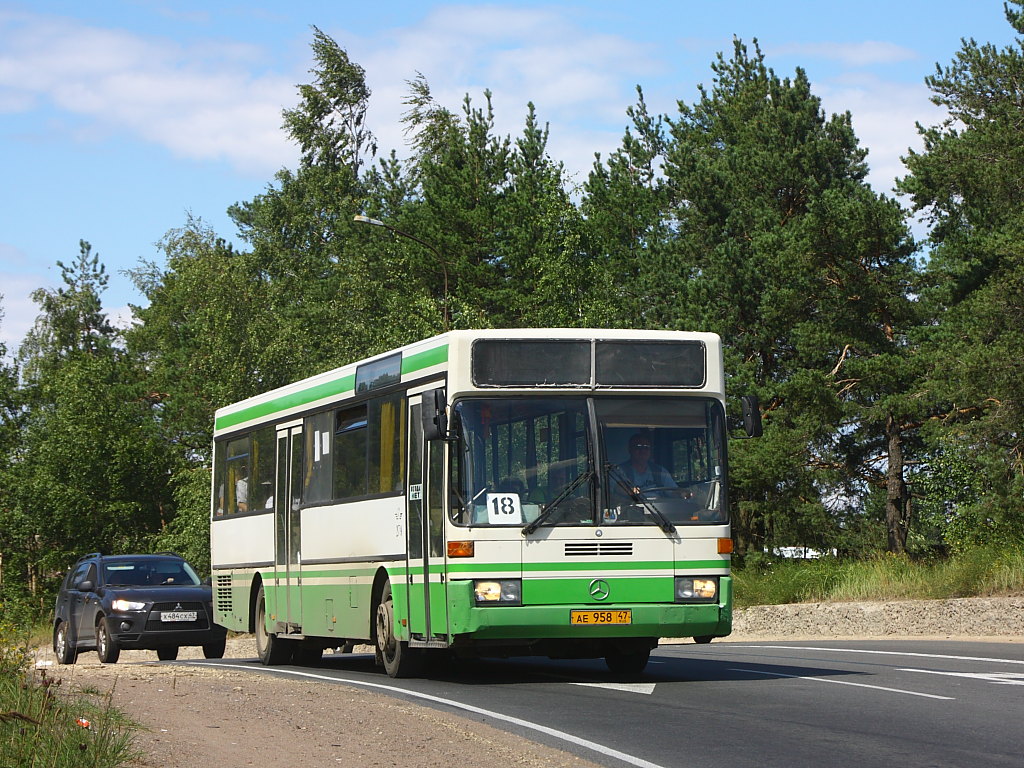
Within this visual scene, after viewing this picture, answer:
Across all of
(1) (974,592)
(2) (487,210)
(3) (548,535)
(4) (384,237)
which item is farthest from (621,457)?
(4) (384,237)

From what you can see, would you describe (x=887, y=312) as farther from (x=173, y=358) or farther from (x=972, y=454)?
(x=173, y=358)

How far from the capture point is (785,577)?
3375 cm

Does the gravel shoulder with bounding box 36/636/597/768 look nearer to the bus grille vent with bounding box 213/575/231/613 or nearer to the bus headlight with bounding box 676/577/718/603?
the bus headlight with bounding box 676/577/718/603

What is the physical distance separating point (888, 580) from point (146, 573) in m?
A: 14.0

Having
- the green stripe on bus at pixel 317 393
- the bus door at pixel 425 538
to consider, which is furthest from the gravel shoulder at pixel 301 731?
the green stripe on bus at pixel 317 393

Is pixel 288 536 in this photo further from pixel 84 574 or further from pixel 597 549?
pixel 84 574

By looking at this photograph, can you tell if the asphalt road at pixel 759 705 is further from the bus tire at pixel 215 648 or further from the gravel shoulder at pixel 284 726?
the bus tire at pixel 215 648

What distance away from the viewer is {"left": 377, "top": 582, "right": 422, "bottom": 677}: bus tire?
55.0 feet

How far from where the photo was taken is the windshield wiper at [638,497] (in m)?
15.2

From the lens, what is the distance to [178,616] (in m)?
25.8

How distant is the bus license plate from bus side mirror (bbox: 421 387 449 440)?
2044mm

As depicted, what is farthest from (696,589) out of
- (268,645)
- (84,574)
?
(84,574)

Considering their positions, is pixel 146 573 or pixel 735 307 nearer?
pixel 146 573

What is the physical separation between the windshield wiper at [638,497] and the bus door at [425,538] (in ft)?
5.27
